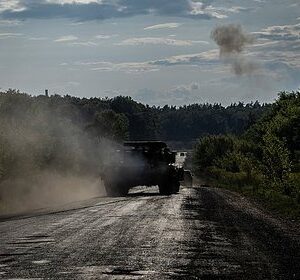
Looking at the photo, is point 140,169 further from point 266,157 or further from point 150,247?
point 150,247

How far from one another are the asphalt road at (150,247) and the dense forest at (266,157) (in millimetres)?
10276

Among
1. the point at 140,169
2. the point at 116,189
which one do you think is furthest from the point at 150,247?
the point at 116,189

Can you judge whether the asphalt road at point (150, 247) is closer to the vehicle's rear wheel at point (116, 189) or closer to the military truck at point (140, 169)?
the military truck at point (140, 169)

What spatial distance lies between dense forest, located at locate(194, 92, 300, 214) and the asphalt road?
1028 centimetres

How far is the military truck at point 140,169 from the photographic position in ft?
111

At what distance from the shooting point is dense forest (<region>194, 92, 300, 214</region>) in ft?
122

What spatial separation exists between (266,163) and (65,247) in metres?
28.4

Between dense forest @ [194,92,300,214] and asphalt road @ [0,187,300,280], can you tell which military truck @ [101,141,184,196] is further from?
asphalt road @ [0,187,300,280]

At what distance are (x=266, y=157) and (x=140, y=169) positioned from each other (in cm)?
905

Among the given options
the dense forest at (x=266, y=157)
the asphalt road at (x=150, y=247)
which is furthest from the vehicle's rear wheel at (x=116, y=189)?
the asphalt road at (x=150, y=247)

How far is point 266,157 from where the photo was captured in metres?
39.4

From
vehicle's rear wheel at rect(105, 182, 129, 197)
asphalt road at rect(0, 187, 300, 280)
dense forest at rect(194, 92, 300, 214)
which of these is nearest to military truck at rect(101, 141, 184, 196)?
vehicle's rear wheel at rect(105, 182, 129, 197)

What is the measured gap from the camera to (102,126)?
148250 millimetres

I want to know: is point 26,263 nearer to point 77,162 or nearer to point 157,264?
point 157,264
